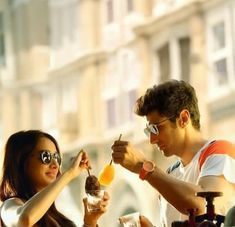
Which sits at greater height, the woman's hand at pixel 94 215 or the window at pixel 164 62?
the window at pixel 164 62

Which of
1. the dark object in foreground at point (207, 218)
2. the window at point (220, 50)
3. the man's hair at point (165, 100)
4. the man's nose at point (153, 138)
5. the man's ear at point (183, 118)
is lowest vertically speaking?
the dark object in foreground at point (207, 218)

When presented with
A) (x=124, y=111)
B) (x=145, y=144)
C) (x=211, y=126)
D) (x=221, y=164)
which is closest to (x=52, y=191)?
(x=221, y=164)

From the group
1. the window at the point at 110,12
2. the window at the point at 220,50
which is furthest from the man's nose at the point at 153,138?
the window at the point at 110,12

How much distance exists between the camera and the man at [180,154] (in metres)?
1.85

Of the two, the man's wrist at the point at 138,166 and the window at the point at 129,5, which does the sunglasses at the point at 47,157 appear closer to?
the man's wrist at the point at 138,166

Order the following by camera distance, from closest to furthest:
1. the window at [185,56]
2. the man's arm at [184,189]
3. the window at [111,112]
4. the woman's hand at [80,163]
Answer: the man's arm at [184,189] → the woman's hand at [80,163] → the window at [185,56] → the window at [111,112]

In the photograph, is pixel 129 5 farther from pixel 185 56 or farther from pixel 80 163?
pixel 80 163

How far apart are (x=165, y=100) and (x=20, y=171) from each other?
0.34m

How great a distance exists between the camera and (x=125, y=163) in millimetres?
1879

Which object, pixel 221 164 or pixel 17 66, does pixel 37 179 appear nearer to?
pixel 221 164

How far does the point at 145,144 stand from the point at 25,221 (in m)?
4.11

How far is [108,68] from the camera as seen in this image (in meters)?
6.80

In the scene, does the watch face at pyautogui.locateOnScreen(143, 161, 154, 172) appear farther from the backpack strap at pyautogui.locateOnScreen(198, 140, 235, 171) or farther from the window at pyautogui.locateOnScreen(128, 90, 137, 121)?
the window at pyautogui.locateOnScreen(128, 90, 137, 121)

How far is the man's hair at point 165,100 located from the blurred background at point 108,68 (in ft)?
11.4
